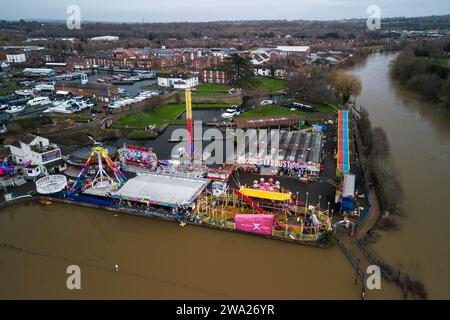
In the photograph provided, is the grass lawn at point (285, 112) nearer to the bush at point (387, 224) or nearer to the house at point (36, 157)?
the bush at point (387, 224)

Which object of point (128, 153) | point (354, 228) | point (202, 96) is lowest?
point (354, 228)

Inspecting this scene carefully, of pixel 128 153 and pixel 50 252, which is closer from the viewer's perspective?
pixel 50 252

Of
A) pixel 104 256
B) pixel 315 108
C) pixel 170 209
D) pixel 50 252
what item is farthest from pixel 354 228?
pixel 315 108

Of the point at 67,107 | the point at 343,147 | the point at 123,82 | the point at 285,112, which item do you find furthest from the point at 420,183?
the point at 123,82

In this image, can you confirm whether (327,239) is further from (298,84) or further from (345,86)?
(298,84)

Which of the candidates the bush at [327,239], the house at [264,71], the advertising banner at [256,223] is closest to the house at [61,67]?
the house at [264,71]
